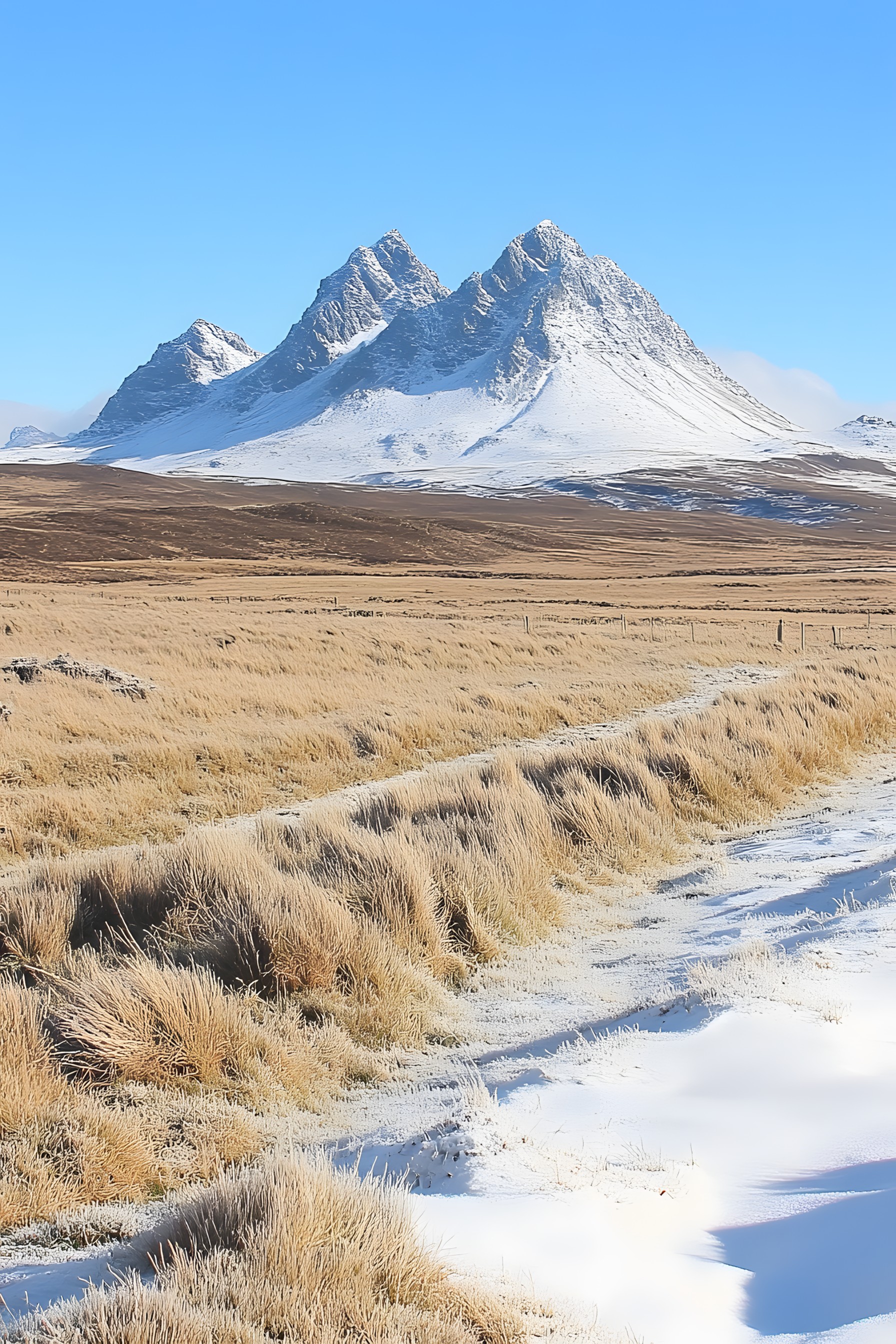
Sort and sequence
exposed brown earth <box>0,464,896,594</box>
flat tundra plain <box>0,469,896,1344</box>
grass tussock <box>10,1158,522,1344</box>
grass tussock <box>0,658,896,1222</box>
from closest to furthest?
1. grass tussock <box>10,1158,522,1344</box>
2. flat tundra plain <box>0,469,896,1344</box>
3. grass tussock <box>0,658,896,1222</box>
4. exposed brown earth <box>0,464,896,594</box>

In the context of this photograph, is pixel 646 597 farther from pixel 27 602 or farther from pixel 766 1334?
pixel 766 1334

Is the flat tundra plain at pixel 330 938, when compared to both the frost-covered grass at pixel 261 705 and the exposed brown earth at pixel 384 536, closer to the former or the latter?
the frost-covered grass at pixel 261 705

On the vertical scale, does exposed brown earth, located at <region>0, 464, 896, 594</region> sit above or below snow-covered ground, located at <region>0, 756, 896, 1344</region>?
above

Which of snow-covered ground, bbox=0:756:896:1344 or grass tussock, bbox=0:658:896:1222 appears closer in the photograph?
snow-covered ground, bbox=0:756:896:1344

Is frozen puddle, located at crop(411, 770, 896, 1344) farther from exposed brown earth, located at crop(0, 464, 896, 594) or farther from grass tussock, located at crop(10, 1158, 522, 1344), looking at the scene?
exposed brown earth, located at crop(0, 464, 896, 594)

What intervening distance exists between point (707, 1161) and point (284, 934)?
2734 millimetres

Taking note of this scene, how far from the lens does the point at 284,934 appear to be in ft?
18.5

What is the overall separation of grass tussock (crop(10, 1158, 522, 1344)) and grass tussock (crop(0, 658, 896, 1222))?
3.58ft

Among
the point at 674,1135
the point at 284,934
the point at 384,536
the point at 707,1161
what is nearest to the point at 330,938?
the point at 284,934

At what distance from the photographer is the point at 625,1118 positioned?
394 cm

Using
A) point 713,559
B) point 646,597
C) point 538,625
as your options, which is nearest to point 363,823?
point 538,625

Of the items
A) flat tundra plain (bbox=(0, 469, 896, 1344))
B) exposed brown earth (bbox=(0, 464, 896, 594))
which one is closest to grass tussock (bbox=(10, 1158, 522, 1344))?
flat tundra plain (bbox=(0, 469, 896, 1344))

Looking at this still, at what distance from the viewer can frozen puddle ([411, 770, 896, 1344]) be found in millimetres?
2812

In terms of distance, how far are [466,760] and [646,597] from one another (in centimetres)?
4017
